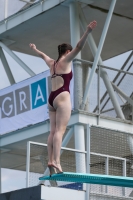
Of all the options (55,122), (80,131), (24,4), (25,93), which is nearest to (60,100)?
(55,122)

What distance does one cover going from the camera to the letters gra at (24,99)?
Result: 995 inches

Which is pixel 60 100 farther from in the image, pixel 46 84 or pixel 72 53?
pixel 46 84

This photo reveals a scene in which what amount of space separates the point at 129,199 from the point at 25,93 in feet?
18.3

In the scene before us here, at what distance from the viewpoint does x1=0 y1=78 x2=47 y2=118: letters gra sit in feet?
82.9

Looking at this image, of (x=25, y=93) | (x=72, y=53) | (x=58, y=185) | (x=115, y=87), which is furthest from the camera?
(x=115, y=87)

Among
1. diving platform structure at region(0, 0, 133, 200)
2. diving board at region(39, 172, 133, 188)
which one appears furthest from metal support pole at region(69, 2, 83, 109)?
diving board at region(39, 172, 133, 188)

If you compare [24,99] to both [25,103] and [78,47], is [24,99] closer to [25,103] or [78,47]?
[25,103]

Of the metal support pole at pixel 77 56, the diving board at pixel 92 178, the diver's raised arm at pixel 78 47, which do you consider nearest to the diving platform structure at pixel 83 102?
the metal support pole at pixel 77 56

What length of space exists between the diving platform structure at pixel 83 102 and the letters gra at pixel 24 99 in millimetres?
504

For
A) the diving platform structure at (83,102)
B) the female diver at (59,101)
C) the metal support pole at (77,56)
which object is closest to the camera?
the female diver at (59,101)

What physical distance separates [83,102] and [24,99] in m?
2.88

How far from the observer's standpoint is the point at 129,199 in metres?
22.6

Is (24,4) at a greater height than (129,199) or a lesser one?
greater

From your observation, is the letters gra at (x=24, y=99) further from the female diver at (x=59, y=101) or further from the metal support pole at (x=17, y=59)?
the female diver at (x=59, y=101)
